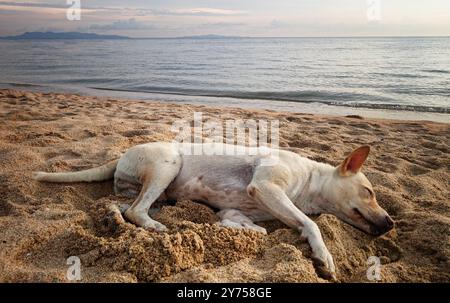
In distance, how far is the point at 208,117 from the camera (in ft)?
26.7

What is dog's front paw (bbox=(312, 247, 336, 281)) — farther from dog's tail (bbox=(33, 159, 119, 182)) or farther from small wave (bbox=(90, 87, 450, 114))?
small wave (bbox=(90, 87, 450, 114))

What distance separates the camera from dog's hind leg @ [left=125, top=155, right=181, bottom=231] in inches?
129

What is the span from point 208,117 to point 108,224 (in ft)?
17.0

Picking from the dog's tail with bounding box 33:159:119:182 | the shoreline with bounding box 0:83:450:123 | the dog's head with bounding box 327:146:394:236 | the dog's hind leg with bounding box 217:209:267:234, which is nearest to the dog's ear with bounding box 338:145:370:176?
the dog's head with bounding box 327:146:394:236

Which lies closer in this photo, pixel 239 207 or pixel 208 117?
pixel 239 207

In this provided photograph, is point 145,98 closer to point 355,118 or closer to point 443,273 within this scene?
point 355,118

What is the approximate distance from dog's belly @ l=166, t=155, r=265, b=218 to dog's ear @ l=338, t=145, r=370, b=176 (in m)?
0.86

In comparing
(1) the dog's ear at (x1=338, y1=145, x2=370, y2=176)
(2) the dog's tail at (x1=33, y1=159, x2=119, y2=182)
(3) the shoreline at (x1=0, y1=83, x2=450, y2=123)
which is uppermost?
(3) the shoreline at (x1=0, y1=83, x2=450, y2=123)

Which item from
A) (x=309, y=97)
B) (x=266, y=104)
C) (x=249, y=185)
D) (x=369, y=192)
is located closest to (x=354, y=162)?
(x=369, y=192)

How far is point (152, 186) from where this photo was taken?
11.8ft

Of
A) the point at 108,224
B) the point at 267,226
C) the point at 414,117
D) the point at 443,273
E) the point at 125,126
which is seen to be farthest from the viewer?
the point at 414,117

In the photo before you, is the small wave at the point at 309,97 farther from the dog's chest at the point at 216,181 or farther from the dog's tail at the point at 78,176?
the dog's tail at the point at 78,176

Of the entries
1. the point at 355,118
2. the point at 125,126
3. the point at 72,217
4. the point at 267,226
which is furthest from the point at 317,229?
the point at 355,118

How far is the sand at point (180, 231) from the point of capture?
253 cm
